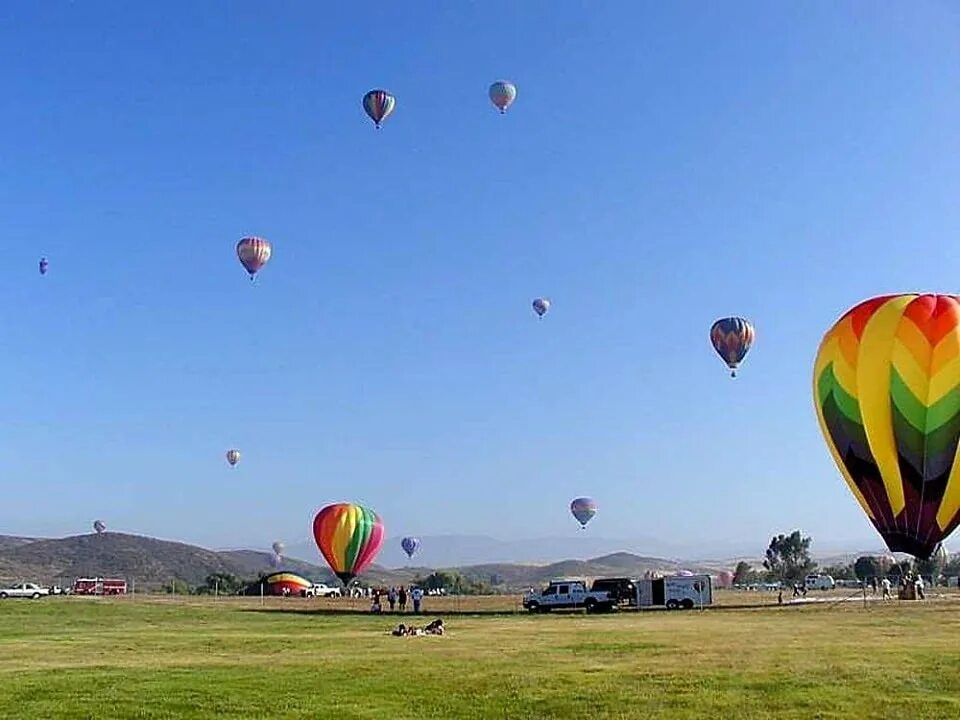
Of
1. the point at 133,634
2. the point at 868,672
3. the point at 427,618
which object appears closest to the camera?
the point at 868,672

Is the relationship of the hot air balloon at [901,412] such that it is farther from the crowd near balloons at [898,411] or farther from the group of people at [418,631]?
the group of people at [418,631]

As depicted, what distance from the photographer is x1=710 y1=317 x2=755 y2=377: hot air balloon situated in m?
59.6

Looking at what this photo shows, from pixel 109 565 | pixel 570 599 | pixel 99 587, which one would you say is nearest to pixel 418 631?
pixel 570 599

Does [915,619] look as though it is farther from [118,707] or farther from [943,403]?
[118,707]

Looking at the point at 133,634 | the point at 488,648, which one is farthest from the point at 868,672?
the point at 133,634

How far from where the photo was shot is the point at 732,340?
195 ft

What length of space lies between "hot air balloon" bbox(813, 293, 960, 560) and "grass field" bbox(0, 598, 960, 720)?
21.7 feet

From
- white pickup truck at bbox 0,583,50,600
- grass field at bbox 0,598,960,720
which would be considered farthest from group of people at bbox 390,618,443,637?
white pickup truck at bbox 0,583,50,600

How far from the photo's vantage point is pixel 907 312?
42.6 meters

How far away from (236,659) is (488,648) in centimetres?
584

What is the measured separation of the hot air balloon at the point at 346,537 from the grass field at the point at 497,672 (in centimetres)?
3676

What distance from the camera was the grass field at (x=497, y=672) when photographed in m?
18.4

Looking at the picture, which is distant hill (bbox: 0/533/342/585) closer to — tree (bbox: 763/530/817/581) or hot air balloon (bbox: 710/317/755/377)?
tree (bbox: 763/530/817/581)

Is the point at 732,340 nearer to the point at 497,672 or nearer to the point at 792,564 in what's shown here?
the point at 497,672
